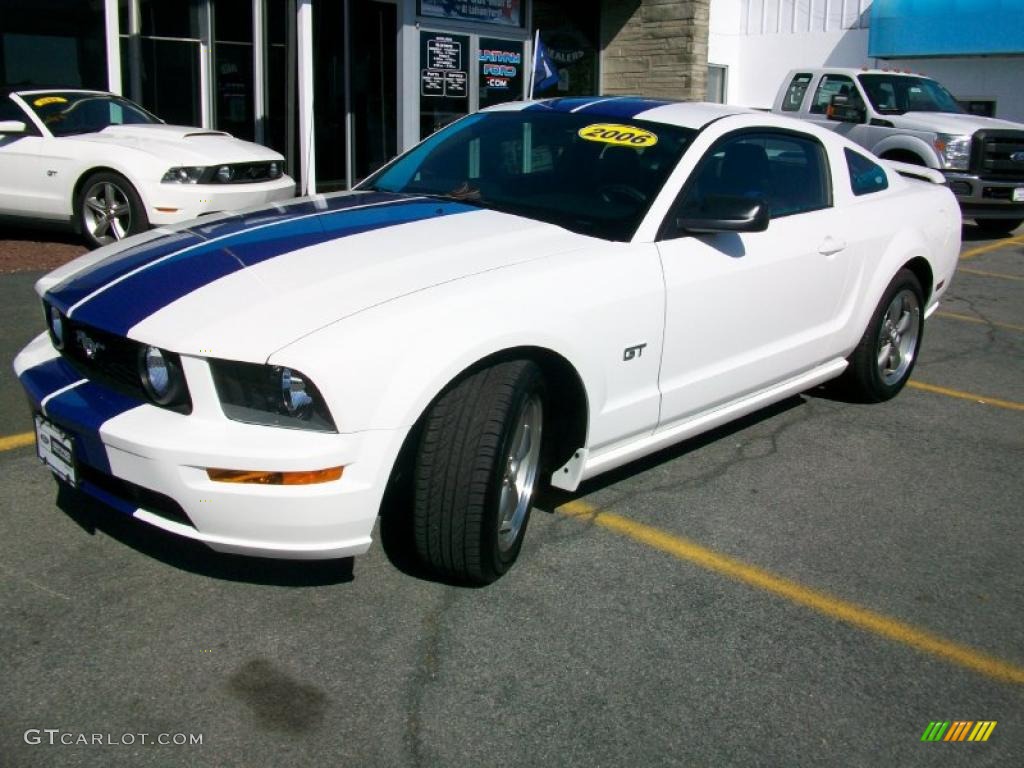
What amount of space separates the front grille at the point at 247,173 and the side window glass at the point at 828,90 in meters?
7.72

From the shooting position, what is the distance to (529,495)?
372 centimetres

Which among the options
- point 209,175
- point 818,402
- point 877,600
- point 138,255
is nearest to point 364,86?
point 209,175

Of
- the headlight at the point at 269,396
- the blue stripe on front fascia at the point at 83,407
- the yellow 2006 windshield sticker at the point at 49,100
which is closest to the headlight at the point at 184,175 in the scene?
the yellow 2006 windshield sticker at the point at 49,100

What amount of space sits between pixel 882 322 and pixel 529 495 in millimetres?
2687

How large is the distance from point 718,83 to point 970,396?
730 inches

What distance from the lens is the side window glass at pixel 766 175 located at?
4.37 meters

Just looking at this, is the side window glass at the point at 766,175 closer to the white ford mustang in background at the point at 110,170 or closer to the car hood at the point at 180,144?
Result: the white ford mustang in background at the point at 110,170

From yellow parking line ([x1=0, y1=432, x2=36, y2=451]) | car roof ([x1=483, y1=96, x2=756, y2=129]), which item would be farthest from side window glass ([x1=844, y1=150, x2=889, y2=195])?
yellow parking line ([x1=0, y1=432, x2=36, y2=451])

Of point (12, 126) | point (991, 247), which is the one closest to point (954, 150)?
point (991, 247)

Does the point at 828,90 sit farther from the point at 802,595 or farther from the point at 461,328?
the point at 461,328

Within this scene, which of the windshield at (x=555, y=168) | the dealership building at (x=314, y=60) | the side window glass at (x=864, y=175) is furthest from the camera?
the dealership building at (x=314, y=60)

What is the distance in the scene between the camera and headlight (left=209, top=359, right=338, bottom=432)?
2969mm

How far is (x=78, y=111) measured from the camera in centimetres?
966

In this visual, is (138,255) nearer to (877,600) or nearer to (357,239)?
(357,239)
